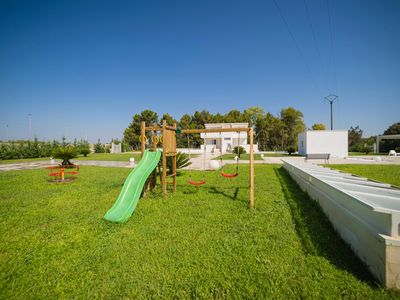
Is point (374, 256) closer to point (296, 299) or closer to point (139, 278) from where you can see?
point (296, 299)

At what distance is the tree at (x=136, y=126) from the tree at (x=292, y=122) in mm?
31837

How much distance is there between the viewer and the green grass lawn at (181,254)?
7.18 feet

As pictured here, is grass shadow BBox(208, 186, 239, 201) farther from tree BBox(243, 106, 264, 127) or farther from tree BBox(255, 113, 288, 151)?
tree BBox(243, 106, 264, 127)

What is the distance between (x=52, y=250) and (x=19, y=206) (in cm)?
355

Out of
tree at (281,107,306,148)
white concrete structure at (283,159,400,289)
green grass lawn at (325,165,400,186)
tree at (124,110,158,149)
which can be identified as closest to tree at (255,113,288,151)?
tree at (281,107,306,148)

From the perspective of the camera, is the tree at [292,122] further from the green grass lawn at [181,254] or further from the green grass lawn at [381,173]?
the green grass lawn at [181,254]

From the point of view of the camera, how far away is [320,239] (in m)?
3.20

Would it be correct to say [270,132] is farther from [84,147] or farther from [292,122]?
[84,147]

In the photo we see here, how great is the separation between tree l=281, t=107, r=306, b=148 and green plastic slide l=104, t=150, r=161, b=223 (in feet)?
149

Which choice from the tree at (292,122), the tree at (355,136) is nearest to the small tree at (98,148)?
the tree at (292,122)

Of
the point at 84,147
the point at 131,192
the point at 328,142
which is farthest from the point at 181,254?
the point at 84,147

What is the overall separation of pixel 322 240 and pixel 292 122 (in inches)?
1899

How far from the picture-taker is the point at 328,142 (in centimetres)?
2267

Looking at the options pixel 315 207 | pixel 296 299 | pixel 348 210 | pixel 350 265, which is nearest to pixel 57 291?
pixel 296 299
